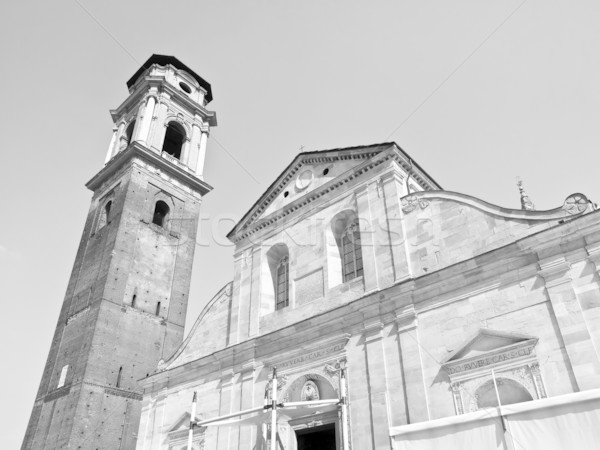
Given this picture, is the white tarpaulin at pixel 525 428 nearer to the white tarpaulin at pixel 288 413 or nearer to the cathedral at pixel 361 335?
the cathedral at pixel 361 335

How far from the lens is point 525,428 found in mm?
8703

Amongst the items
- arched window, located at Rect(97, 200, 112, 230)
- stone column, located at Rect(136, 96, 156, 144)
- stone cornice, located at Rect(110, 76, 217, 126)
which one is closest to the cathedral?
arched window, located at Rect(97, 200, 112, 230)

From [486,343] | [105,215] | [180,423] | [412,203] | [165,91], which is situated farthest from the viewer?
[165,91]

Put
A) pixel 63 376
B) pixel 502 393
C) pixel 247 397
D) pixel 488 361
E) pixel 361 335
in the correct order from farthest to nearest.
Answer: pixel 63 376, pixel 247 397, pixel 361 335, pixel 488 361, pixel 502 393

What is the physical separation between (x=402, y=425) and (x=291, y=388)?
387 centimetres

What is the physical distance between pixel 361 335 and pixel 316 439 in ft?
11.3

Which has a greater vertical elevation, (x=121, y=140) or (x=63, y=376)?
(x=121, y=140)

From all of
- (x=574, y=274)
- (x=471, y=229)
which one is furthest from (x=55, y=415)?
(x=574, y=274)

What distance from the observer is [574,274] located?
10102 mm

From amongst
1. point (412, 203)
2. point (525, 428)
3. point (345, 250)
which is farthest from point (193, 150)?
point (525, 428)

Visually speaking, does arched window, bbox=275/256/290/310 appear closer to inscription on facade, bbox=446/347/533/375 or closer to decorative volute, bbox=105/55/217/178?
inscription on facade, bbox=446/347/533/375

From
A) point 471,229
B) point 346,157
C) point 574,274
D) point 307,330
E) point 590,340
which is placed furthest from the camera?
point 346,157

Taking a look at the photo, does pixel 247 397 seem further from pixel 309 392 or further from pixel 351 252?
pixel 351 252

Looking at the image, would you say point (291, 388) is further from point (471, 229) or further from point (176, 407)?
point (471, 229)
